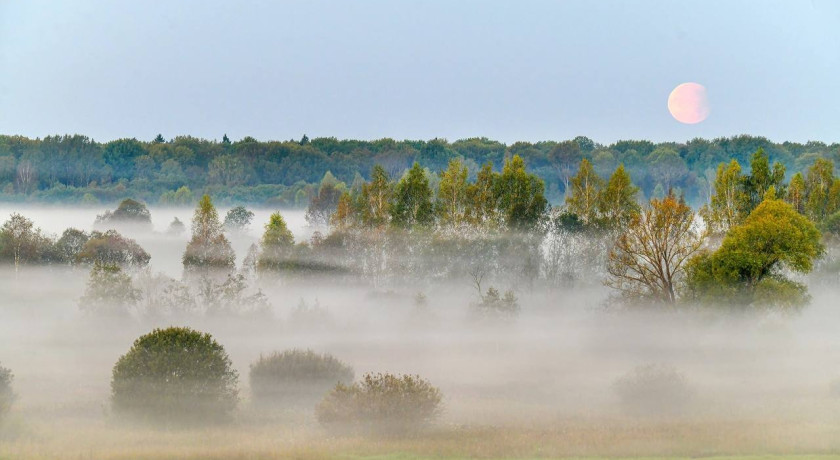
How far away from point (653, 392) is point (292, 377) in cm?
2023

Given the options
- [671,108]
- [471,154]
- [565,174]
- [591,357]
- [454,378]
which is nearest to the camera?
[454,378]

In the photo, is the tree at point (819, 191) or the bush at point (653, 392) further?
the tree at point (819, 191)

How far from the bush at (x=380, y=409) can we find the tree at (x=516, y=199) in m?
52.6

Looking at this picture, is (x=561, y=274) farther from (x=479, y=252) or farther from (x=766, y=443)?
(x=766, y=443)

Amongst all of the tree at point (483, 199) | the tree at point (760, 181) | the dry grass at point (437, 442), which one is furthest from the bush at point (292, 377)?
the tree at point (760, 181)

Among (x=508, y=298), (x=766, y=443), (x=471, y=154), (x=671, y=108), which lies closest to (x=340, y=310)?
(x=508, y=298)

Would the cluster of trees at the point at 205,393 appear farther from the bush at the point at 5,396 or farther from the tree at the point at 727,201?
the tree at the point at 727,201

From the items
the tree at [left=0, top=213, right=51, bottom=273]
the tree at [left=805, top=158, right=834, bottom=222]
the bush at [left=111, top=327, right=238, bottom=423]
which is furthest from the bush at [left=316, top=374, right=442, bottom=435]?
the tree at [left=0, top=213, right=51, bottom=273]

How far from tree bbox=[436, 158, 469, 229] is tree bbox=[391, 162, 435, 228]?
49.5 inches

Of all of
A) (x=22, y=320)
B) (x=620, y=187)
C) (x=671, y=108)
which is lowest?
(x=22, y=320)

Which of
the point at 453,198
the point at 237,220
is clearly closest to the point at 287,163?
the point at 237,220

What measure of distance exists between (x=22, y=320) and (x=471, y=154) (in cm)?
9435

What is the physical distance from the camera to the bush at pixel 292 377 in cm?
5712

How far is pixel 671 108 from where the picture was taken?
193 metres
